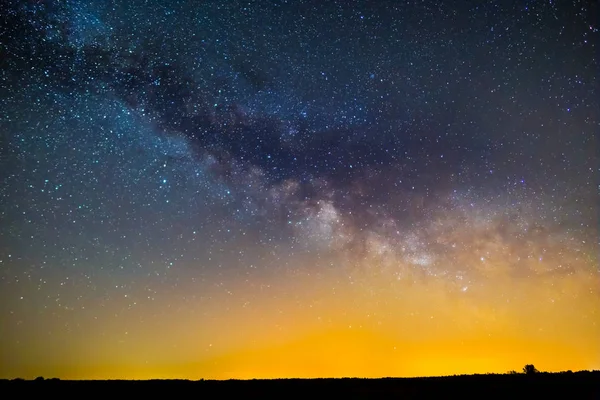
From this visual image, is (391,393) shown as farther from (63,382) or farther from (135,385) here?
(63,382)

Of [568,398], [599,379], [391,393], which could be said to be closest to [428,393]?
[391,393]

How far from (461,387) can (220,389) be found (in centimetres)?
803

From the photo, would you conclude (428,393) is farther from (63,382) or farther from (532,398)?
(63,382)

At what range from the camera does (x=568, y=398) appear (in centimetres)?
1043

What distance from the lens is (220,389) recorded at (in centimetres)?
1252

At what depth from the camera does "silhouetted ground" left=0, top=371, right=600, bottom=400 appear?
11155 mm

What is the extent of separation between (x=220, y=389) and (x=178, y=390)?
53.7 inches

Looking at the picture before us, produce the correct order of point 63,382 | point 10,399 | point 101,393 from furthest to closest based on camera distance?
point 63,382
point 101,393
point 10,399

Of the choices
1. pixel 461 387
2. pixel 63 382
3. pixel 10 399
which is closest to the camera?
pixel 10 399

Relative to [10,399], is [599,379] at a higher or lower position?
higher

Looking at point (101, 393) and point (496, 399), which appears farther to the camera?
point (101, 393)

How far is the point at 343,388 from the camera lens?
1258 centimetres

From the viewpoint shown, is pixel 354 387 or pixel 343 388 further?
pixel 354 387

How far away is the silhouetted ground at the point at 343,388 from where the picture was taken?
11155 millimetres
